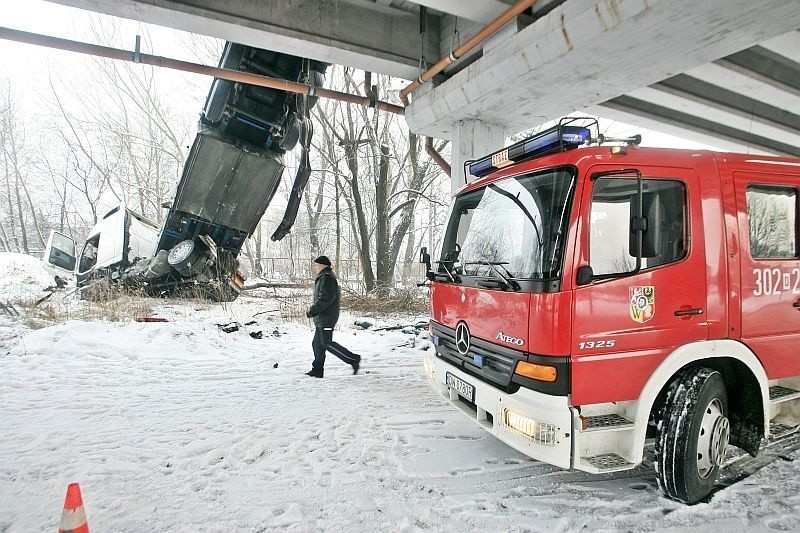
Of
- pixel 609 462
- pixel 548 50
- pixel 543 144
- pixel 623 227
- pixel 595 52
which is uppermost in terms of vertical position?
pixel 548 50

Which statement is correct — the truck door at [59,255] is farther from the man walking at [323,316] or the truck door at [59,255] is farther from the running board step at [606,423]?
the running board step at [606,423]

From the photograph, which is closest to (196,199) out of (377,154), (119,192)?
(377,154)

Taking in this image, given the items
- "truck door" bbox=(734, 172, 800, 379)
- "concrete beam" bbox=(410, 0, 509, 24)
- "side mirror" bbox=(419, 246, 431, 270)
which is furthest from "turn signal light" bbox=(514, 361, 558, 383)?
"concrete beam" bbox=(410, 0, 509, 24)

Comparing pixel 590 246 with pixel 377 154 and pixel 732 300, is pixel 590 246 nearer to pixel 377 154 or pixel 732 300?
pixel 732 300

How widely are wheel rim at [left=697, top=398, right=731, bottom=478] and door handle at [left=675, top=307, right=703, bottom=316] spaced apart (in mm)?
651

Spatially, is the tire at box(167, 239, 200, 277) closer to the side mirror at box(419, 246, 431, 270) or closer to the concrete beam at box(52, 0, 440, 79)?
the concrete beam at box(52, 0, 440, 79)

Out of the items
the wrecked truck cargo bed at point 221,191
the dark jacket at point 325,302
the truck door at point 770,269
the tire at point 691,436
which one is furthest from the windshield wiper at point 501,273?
the wrecked truck cargo bed at point 221,191

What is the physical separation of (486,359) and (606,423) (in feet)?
2.98

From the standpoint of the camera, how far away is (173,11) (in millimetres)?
4840

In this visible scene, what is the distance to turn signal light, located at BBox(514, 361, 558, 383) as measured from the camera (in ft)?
9.18

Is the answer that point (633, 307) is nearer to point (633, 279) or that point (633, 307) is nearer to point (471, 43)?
point (633, 279)

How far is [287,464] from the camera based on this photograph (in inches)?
142

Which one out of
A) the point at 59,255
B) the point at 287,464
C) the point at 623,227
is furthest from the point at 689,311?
the point at 59,255

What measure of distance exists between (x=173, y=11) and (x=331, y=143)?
11.4 meters
